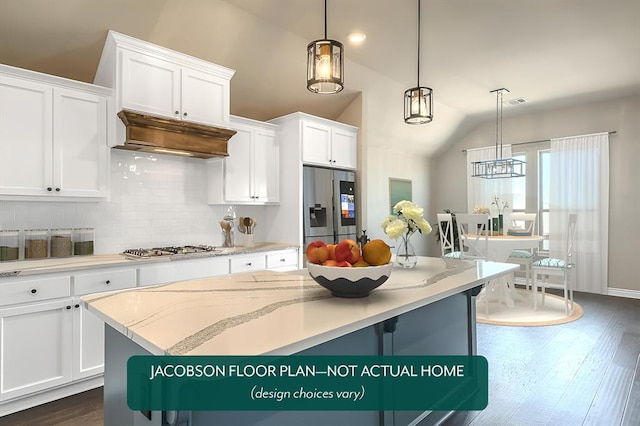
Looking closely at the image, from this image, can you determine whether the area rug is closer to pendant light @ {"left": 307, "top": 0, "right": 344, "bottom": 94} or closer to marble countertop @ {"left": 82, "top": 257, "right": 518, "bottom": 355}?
marble countertop @ {"left": 82, "top": 257, "right": 518, "bottom": 355}

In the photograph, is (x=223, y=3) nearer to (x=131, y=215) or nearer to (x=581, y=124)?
(x=131, y=215)

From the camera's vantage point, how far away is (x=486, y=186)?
21.7 feet

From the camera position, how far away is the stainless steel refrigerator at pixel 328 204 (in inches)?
166

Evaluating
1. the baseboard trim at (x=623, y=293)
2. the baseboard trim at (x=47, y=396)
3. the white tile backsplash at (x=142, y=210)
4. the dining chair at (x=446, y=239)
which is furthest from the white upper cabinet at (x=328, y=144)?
the baseboard trim at (x=623, y=293)

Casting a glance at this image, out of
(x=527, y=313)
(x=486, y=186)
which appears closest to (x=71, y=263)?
(x=527, y=313)

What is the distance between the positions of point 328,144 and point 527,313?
3.12m

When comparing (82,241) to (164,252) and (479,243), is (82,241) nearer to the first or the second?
(164,252)

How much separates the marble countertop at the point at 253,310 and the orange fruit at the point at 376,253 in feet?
Result: 0.48

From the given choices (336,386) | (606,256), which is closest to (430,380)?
(336,386)

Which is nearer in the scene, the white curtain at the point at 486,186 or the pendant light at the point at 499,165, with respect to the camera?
the pendant light at the point at 499,165

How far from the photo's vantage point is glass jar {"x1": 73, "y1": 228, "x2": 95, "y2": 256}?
2.99m

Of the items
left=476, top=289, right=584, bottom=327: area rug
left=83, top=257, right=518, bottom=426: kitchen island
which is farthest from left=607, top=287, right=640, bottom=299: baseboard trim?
left=83, top=257, right=518, bottom=426: kitchen island

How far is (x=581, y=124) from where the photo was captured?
18.8 ft

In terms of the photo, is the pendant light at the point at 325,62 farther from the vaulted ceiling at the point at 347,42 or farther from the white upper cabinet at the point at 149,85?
the white upper cabinet at the point at 149,85
